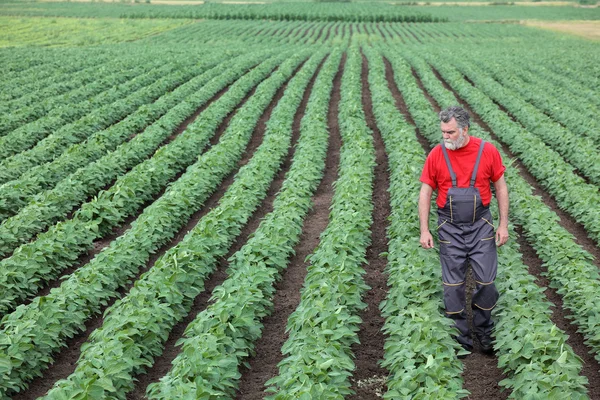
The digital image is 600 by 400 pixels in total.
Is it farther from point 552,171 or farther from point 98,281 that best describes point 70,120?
point 552,171

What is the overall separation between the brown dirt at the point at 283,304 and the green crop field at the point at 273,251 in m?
0.03

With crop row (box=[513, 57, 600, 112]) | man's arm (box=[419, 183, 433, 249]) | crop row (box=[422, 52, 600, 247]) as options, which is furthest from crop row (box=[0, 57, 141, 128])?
crop row (box=[513, 57, 600, 112])

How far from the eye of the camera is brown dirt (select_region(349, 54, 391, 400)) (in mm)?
5609

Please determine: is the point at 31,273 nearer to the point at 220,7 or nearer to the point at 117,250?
the point at 117,250

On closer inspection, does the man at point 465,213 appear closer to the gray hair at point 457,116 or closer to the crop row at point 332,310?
the gray hair at point 457,116

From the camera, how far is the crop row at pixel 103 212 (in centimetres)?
731

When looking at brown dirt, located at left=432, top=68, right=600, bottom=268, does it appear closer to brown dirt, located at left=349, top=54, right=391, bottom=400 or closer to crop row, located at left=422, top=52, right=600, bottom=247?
crop row, located at left=422, top=52, right=600, bottom=247

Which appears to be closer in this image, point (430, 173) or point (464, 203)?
point (464, 203)

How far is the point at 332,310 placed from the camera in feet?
19.0

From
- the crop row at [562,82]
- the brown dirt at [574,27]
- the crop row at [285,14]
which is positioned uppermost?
the crop row at [562,82]

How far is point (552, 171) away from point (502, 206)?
6471 millimetres

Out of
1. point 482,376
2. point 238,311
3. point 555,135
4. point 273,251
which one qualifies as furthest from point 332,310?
point 555,135

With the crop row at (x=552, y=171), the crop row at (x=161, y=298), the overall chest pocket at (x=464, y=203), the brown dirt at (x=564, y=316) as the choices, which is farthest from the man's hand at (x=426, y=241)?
the crop row at (x=552, y=171)

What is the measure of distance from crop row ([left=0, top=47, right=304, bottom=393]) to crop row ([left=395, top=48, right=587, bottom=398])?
4.55 metres
